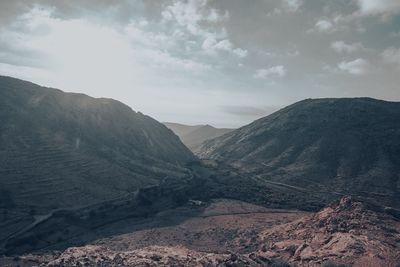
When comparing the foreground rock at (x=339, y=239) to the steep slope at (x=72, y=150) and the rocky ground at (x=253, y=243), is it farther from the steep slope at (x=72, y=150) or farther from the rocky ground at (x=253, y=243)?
the steep slope at (x=72, y=150)

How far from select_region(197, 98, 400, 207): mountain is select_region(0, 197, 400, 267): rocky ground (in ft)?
77.1

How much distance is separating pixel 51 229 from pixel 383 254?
42954mm

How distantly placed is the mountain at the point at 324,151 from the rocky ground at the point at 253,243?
23.5 metres

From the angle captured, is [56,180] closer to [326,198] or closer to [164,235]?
[164,235]

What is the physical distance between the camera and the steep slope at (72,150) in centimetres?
6850

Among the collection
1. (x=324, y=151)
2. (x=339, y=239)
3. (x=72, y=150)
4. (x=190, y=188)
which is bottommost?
(x=190, y=188)

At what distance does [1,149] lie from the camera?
75.7 metres

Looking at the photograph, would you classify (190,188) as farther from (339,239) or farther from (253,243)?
(339,239)

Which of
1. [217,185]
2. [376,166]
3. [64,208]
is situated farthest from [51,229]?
[376,166]

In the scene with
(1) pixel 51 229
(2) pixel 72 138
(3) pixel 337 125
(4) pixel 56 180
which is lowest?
(1) pixel 51 229

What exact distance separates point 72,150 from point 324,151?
67.1 meters

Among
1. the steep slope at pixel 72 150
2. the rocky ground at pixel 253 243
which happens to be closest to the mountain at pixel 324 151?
the steep slope at pixel 72 150

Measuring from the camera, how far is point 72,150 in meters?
85.8

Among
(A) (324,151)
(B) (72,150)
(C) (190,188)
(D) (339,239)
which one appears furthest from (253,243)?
(A) (324,151)
